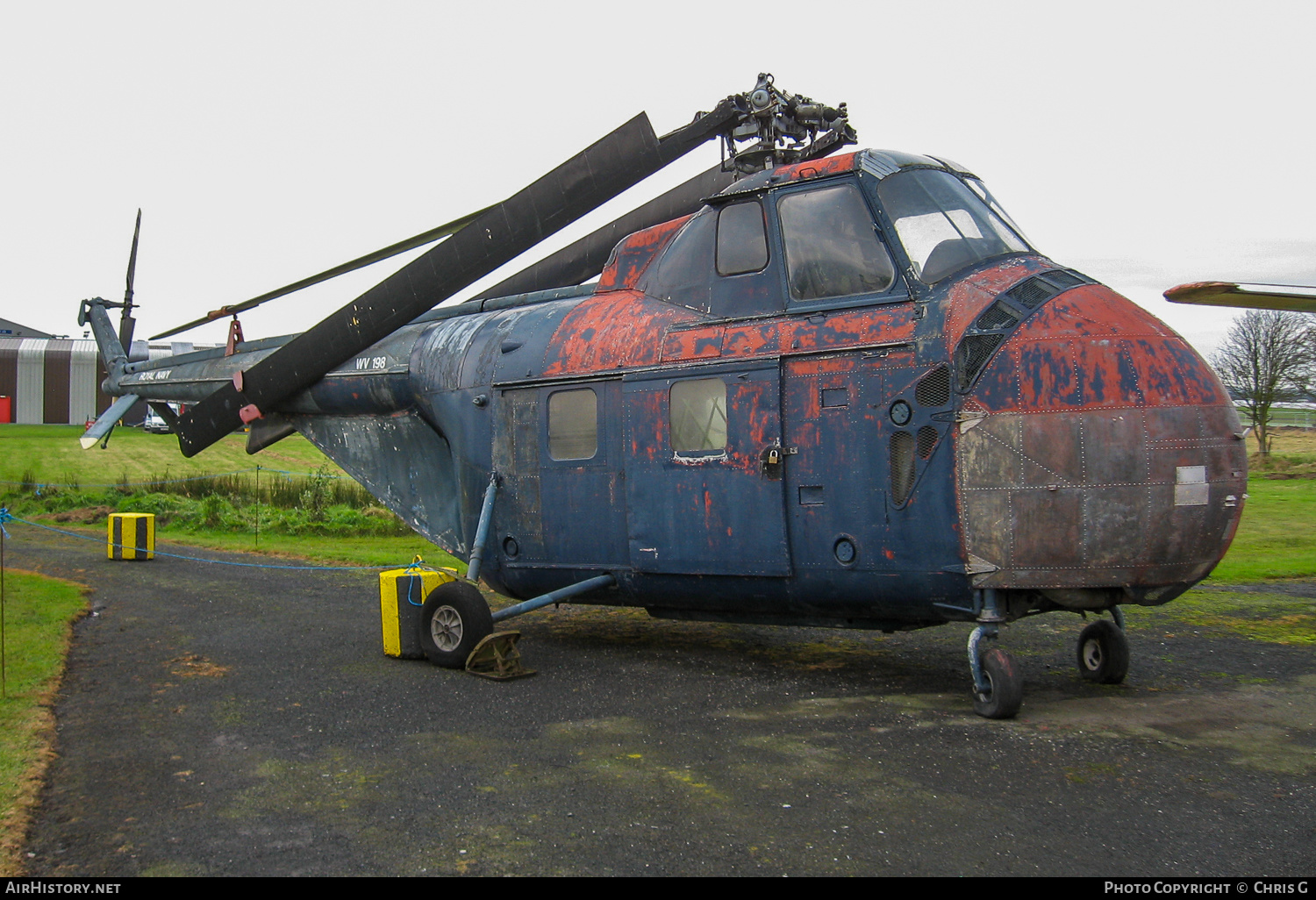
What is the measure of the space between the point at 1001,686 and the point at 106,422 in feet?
40.5

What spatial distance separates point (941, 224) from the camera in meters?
7.60

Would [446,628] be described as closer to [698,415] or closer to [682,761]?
[698,415]

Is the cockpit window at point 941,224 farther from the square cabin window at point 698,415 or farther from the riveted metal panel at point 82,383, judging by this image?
the riveted metal panel at point 82,383

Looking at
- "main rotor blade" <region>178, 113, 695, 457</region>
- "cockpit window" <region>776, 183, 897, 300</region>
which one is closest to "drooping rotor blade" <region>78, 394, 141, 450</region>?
"main rotor blade" <region>178, 113, 695, 457</region>

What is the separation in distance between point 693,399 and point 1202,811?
4594mm

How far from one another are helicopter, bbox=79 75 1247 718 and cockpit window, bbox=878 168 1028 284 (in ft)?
0.09

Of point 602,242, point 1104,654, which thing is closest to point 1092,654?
point 1104,654

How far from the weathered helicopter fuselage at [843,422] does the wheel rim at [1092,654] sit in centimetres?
107

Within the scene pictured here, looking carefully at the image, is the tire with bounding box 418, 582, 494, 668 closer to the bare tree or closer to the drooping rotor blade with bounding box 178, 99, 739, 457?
the drooping rotor blade with bounding box 178, 99, 739, 457

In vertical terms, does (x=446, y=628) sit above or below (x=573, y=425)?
below

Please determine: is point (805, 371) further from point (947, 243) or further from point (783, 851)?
point (783, 851)

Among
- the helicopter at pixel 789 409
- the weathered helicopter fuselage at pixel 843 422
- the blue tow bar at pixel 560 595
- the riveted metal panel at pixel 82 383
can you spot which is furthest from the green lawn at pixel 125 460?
the riveted metal panel at pixel 82 383

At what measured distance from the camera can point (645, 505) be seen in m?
8.40

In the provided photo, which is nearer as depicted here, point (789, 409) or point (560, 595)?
point (789, 409)
